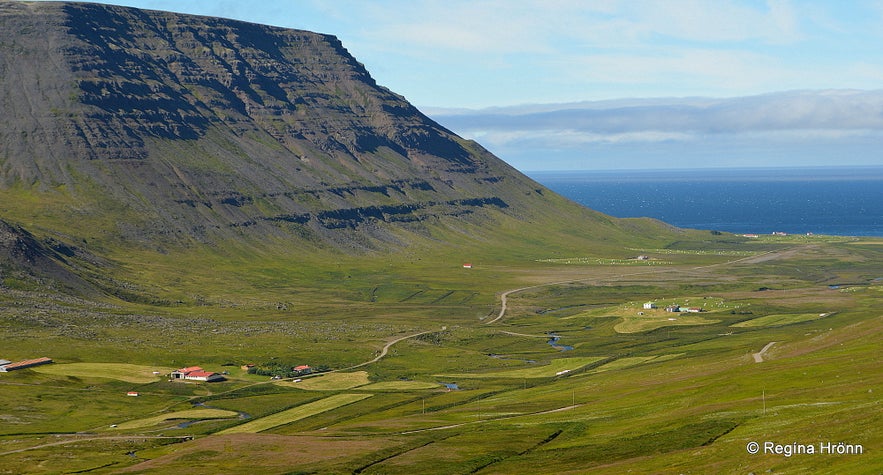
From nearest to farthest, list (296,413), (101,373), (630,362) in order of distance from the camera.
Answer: (296,413), (101,373), (630,362)

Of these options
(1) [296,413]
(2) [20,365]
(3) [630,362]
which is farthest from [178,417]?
(3) [630,362]

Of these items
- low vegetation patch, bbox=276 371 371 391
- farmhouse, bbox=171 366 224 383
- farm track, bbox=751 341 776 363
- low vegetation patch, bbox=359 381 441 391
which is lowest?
low vegetation patch, bbox=359 381 441 391

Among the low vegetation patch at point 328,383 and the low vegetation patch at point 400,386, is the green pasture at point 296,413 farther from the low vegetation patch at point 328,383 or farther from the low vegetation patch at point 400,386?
the low vegetation patch at point 328,383

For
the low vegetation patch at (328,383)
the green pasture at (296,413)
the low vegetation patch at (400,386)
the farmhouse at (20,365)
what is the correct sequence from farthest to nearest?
the farmhouse at (20,365) < the low vegetation patch at (328,383) < the low vegetation patch at (400,386) < the green pasture at (296,413)

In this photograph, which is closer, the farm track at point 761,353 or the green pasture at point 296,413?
the green pasture at point 296,413

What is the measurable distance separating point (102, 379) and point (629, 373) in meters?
95.3

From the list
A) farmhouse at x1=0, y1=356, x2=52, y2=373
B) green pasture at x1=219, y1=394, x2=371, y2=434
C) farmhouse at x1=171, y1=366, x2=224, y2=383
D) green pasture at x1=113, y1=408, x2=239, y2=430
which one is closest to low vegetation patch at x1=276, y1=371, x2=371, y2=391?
green pasture at x1=219, y1=394, x2=371, y2=434

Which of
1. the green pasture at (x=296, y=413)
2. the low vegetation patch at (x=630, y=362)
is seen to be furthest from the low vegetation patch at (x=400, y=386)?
the low vegetation patch at (x=630, y=362)

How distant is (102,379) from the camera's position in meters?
191

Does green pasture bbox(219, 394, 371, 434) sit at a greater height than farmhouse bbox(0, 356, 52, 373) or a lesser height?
lesser

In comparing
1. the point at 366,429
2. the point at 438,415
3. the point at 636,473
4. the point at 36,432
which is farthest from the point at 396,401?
the point at 636,473

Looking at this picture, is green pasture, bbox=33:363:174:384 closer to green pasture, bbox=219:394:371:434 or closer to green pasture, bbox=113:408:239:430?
green pasture, bbox=113:408:239:430

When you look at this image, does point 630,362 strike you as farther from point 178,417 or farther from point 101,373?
point 101,373

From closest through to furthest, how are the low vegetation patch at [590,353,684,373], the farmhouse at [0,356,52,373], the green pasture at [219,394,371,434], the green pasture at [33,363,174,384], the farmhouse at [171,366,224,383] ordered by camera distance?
the green pasture at [219,394,371,434], the farmhouse at [0,356,52,373], the low vegetation patch at [590,353,684,373], the green pasture at [33,363,174,384], the farmhouse at [171,366,224,383]
